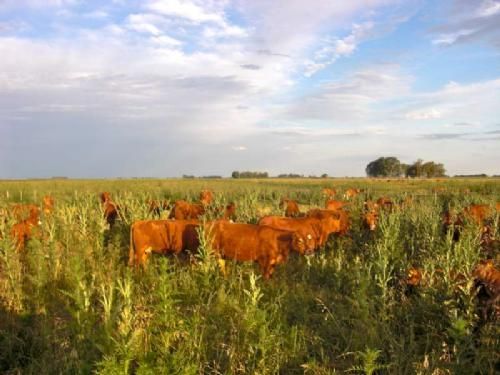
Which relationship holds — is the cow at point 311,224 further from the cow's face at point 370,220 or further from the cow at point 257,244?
the cow at point 257,244

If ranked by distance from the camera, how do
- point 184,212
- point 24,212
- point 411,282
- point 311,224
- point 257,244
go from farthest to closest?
1. point 184,212
2. point 24,212
3. point 311,224
4. point 257,244
5. point 411,282

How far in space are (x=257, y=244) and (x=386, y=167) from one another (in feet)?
318

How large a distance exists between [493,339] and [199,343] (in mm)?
3120

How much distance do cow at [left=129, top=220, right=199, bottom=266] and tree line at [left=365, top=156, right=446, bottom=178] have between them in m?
84.4

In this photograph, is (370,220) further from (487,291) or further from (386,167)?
(386,167)

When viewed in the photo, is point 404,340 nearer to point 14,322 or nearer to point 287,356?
point 287,356

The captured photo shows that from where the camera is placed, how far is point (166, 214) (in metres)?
12.1

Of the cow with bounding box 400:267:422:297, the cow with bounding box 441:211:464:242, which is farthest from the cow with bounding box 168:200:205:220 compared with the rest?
the cow with bounding box 400:267:422:297

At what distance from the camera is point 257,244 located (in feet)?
26.0

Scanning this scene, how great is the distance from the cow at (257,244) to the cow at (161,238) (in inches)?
19.0

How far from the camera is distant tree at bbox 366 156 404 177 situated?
9719cm

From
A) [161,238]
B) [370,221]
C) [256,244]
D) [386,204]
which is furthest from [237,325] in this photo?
[386,204]

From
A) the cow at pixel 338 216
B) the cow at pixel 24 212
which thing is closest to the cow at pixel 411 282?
the cow at pixel 338 216

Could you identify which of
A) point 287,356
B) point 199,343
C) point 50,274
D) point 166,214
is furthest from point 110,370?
point 166,214
